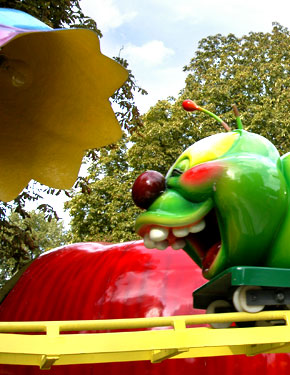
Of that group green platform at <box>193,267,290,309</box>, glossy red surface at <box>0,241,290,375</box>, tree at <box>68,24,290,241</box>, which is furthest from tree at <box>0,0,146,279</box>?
tree at <box>68,24,290,241</box>

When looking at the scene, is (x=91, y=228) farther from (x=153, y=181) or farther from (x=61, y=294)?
(x=153, y=181)

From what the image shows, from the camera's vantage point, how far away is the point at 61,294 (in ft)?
9.80

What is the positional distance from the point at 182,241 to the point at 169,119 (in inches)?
466

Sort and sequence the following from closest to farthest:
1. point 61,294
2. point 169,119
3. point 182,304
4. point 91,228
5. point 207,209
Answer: point 207,209, point 182,304, point 61,294, point 91,228, point 169,119

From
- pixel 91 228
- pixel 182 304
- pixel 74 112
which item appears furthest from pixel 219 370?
pixel 91 228

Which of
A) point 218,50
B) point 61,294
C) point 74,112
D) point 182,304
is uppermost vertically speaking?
point 218,50

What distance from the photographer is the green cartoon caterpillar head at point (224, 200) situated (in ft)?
Result: 5.94

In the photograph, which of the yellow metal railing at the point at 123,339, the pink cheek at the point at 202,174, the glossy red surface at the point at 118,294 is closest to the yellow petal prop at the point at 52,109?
the glossy red surface at the point at 118,294

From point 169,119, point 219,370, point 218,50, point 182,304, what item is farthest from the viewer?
point 218,50

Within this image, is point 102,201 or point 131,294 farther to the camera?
point 102,201

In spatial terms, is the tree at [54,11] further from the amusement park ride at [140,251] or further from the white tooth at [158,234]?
the white tooth at [158,234]

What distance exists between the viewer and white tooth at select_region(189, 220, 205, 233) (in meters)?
1.90

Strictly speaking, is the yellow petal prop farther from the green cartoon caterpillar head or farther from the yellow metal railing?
the yellow metal railing

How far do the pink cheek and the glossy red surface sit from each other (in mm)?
984
